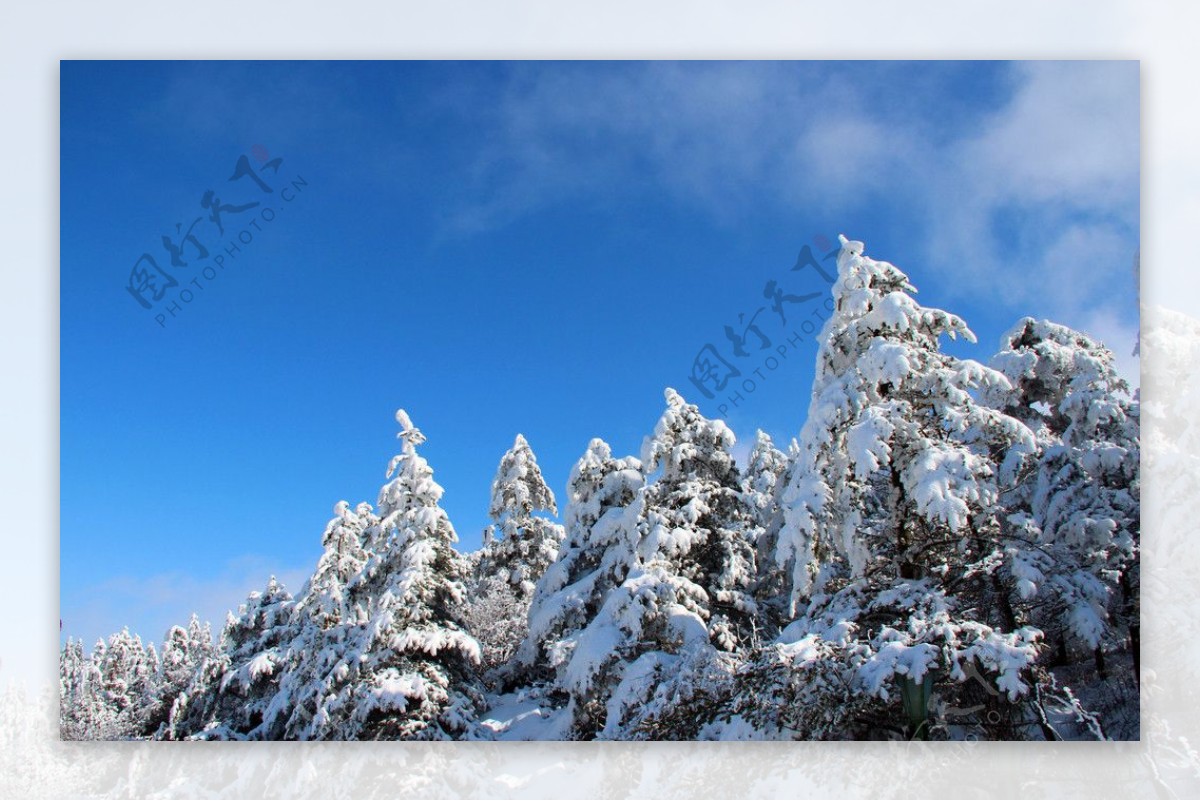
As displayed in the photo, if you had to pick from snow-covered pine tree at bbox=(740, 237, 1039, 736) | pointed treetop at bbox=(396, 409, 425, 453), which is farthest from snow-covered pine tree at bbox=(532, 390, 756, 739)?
pointed treetop at bbox=(396, 409, 425, 453)

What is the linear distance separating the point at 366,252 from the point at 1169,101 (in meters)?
7.51

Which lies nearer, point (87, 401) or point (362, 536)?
point (87, 401)

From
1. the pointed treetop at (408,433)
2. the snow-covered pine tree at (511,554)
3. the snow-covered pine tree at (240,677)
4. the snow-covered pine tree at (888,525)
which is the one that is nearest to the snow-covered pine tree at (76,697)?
the snow-covered pine tree at (240,677)

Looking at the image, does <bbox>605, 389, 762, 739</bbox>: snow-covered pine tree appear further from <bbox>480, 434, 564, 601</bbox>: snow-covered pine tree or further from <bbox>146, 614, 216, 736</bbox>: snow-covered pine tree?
<bbox>146, 614, 216, 736</bbox>: snow-covered pine tree

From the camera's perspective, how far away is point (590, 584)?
1060 centimetres

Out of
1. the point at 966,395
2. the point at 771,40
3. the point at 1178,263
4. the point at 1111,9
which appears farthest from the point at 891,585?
the point at 1111,9

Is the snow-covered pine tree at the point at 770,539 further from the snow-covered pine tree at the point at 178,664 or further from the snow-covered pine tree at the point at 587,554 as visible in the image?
the snow-covered pine tree at the point at 178,664

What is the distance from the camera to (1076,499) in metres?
8.05

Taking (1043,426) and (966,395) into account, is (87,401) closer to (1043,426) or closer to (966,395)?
(966,395)

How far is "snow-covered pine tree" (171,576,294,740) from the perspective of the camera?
309 inches

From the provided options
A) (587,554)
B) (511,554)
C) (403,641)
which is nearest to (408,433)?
(403,641)

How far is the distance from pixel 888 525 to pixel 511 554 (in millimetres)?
7315

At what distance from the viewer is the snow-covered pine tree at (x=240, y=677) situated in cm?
784

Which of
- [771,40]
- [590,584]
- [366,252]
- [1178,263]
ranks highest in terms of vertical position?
[771,40]
